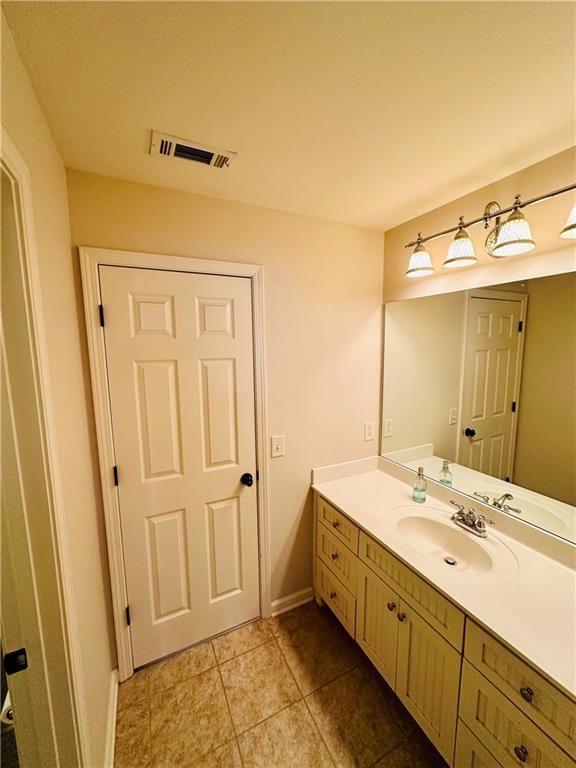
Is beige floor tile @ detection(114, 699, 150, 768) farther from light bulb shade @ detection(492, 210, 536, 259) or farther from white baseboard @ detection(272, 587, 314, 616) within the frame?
light bulb shade @ detection(492, 210, 536, 259)

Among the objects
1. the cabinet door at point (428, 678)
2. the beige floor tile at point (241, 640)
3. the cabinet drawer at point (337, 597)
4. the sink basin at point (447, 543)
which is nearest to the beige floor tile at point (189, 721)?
the beige floor tile at point (241, 640)

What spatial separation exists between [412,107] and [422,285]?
92 cm

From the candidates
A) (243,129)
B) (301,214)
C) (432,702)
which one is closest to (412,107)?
(243,129)

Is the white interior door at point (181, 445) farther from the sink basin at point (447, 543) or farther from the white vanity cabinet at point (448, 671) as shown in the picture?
the sink basin at point (447, 543)

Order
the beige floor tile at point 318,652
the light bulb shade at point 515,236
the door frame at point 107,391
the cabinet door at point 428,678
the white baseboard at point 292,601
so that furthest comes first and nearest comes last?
the white baseboard at point 292,601 → the beige floor tile at point 318,652 → the door frame at point 107,391 → the light bulb shade at point 515,236 → the cabinet door at point 428,678

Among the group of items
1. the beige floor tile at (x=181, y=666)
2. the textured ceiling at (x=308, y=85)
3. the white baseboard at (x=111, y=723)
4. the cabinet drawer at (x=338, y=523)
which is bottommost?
the beige floor tile at (x=181, y=666)

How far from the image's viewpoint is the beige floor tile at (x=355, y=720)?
1184 millimetres

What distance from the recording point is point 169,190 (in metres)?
1.38

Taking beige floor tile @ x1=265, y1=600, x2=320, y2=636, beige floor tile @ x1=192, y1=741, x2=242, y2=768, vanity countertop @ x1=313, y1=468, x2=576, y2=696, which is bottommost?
beige floor tile @ x1=265, y1=600, x2=320, y2=636

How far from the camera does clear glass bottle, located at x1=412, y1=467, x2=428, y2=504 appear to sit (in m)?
1.62

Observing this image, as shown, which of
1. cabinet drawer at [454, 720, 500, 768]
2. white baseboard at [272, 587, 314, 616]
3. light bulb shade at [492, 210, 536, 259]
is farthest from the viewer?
white baseboard at [272, 587, 314, 616]

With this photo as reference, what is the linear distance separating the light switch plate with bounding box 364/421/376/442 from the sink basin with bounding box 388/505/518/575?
0.54 metres

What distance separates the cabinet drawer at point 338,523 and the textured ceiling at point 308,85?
5.45 ft

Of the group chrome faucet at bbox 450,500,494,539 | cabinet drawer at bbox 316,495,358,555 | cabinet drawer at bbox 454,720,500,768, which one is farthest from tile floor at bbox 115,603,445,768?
chrome faucet at bbox 450,500,494,539
